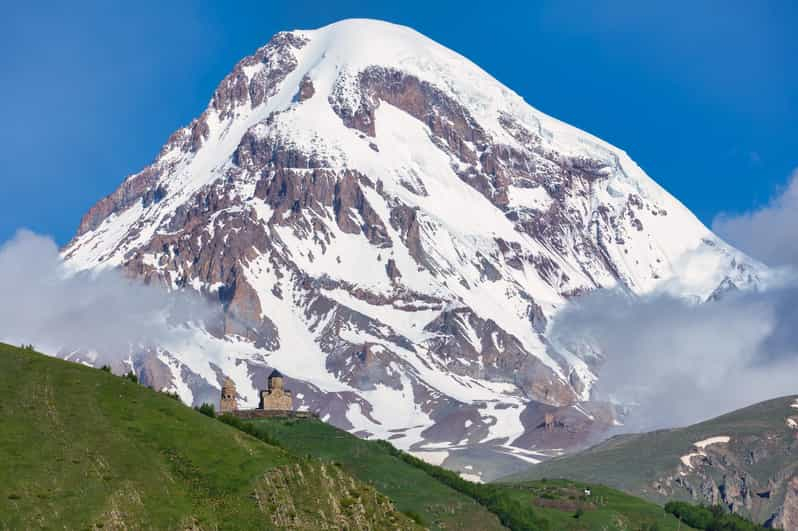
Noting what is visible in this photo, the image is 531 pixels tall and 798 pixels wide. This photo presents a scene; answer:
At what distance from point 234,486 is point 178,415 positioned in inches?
740

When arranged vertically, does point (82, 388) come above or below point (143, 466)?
above

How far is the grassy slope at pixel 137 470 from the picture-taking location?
117 m

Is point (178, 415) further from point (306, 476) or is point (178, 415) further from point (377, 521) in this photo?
point (377, 521)

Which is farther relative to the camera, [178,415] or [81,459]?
[178,415]

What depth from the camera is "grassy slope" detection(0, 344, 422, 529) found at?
117 metres

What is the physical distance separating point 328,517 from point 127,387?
3423cm

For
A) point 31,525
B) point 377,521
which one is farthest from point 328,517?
point 31,525

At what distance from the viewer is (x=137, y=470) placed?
12612cm

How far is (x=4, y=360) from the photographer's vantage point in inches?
5846

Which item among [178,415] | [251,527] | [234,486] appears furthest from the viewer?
[178,415]

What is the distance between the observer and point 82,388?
14500 centimetres

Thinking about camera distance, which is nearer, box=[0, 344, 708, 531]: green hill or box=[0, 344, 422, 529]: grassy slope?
box=[0, 344, 708, 531]: green hill

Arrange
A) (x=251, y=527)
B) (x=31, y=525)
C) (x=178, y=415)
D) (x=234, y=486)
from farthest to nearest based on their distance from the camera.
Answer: (x=178, y=415) → (x=234, y=486) → (x=251, y=527) → (x=31, y=525)

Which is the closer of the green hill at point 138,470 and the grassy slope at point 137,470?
the green hill at point 138,470
